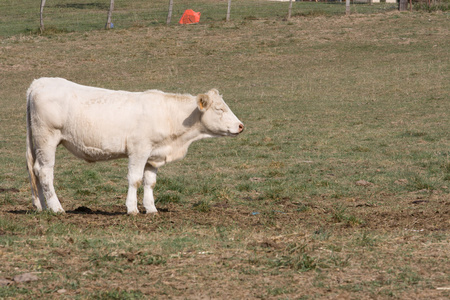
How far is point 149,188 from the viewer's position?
9328 mm

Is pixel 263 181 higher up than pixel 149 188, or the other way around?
pixel 149 188

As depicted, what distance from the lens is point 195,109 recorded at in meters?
9.40

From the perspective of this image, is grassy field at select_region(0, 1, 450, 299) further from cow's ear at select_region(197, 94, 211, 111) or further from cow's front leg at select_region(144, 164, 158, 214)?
cow's ear at select_region(197, 94, 211, 111)

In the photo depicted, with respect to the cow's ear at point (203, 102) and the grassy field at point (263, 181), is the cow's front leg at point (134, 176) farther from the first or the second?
the cow's ear at point (203, 102)

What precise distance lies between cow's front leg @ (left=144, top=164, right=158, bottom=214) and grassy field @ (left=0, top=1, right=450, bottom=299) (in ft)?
0.87

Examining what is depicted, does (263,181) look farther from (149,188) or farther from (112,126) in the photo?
(112,126)

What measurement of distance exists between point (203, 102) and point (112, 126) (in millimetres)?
1352

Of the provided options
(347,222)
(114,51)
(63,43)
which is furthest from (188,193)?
(63,43)

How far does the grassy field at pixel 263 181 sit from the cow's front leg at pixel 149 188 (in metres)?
0.27

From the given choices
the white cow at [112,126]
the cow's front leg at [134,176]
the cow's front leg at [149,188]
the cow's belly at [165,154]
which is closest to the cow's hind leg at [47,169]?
the white cow at [112,126]

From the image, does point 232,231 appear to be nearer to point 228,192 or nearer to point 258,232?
point 258,232

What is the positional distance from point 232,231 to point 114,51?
22545mm

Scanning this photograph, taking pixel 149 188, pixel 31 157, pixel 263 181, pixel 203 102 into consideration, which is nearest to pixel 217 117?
pixel 203 102

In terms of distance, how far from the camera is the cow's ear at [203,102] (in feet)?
30.1
